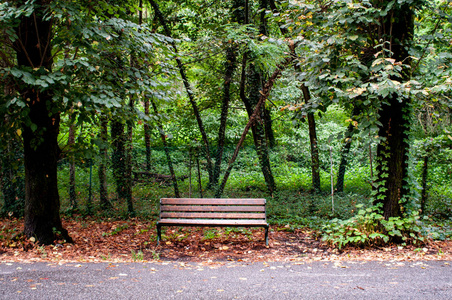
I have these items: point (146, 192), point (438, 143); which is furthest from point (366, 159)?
point (146, 192)

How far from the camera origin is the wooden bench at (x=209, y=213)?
578cm

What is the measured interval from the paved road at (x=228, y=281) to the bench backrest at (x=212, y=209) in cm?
148

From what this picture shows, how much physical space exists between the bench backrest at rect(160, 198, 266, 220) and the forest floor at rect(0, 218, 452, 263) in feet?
1.64

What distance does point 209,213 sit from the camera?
596 centimetres

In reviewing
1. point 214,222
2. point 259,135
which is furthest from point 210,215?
point 259,135

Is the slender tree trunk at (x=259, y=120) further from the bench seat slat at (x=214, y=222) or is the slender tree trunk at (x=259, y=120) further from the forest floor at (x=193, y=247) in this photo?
the bench seat slat at (x=214, y=222)

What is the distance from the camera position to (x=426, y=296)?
319 centimetres

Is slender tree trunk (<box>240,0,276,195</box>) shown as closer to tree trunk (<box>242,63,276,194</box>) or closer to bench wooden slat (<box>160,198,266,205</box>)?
tree trunk (<box>242,63,276,194</box>)

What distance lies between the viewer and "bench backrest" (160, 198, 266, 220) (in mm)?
5887

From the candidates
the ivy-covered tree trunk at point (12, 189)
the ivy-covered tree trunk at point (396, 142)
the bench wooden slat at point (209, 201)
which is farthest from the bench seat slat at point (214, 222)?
the ivy-covered tree trunk at point (12, 189)

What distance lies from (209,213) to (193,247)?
2.15ft

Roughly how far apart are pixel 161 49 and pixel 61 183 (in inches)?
209

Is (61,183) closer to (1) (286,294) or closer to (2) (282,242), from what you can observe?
(2) (282,242)

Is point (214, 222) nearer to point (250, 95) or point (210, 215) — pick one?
point (210, 215)
